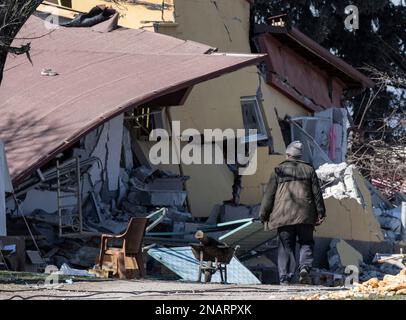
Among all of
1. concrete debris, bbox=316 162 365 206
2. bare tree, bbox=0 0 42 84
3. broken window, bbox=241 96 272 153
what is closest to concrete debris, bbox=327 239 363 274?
concrete debris, bbox=316 162 365 206

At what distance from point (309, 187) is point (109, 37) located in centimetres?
842

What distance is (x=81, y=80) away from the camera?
17312mm

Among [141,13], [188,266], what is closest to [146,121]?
[141,13]

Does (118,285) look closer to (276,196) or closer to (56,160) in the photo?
(276,196)

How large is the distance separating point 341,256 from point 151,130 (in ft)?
14.9

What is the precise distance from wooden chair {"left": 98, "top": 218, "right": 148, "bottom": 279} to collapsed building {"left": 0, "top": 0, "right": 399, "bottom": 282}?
5.46ft

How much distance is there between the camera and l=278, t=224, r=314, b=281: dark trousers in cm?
1193

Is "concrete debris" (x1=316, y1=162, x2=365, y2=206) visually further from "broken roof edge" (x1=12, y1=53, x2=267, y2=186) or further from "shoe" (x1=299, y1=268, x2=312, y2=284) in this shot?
"shoe" (x1=299, y1=268, x2=312, y2=284)

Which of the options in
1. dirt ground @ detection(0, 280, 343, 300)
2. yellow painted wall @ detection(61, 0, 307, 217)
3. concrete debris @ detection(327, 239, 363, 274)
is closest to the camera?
dirt ground @ detection(0, 280, 343, 300)

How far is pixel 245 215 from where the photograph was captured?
59.5 feet

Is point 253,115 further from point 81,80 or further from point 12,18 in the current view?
point 12,18

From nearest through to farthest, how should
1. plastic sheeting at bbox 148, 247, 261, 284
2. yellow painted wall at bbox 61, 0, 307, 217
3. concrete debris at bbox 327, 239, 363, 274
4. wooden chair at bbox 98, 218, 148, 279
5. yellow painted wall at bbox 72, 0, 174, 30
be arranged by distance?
wooden chair at bbox 98, 218, 148, 279
plastic sheeting at bbox 148, 247, 261, 284
concrete debris at bbox 327, 239, 363, 274
yellow painted wall at bbox 61, 0, 307, 217
yellow painted wall at bbox 72, 0, 174, 30

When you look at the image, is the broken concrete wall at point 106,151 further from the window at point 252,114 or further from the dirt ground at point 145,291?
the dirt ground at point 145,291
